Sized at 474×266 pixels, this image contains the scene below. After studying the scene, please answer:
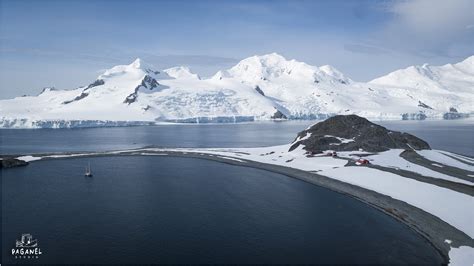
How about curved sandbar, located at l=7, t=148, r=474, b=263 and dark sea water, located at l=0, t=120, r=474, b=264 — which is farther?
curved sandbar, located at l=7, t=148, r=474, b=263

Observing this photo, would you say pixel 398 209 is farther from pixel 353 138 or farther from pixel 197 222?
pixel 353 138

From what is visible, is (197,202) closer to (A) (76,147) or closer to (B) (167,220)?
(B) (167,220)

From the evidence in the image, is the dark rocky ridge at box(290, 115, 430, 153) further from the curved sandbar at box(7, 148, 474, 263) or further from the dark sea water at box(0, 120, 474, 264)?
the dark sea water at box(0, 120, 474, 264)

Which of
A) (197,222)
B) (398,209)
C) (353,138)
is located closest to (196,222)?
(197,222)

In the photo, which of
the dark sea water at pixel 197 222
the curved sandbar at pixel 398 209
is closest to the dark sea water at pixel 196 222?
the dark sea water at pixel 197 222

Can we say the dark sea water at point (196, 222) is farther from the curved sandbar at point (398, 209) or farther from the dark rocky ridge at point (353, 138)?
the dark rocky ridge at point (353, 138)

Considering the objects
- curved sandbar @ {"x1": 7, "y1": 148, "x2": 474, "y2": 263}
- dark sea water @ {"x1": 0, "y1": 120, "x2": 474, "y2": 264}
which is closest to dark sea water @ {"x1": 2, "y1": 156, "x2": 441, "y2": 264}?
dark sea water @ {"x1": 0, "y1": 120, "x2": 474, "y2": 264}
